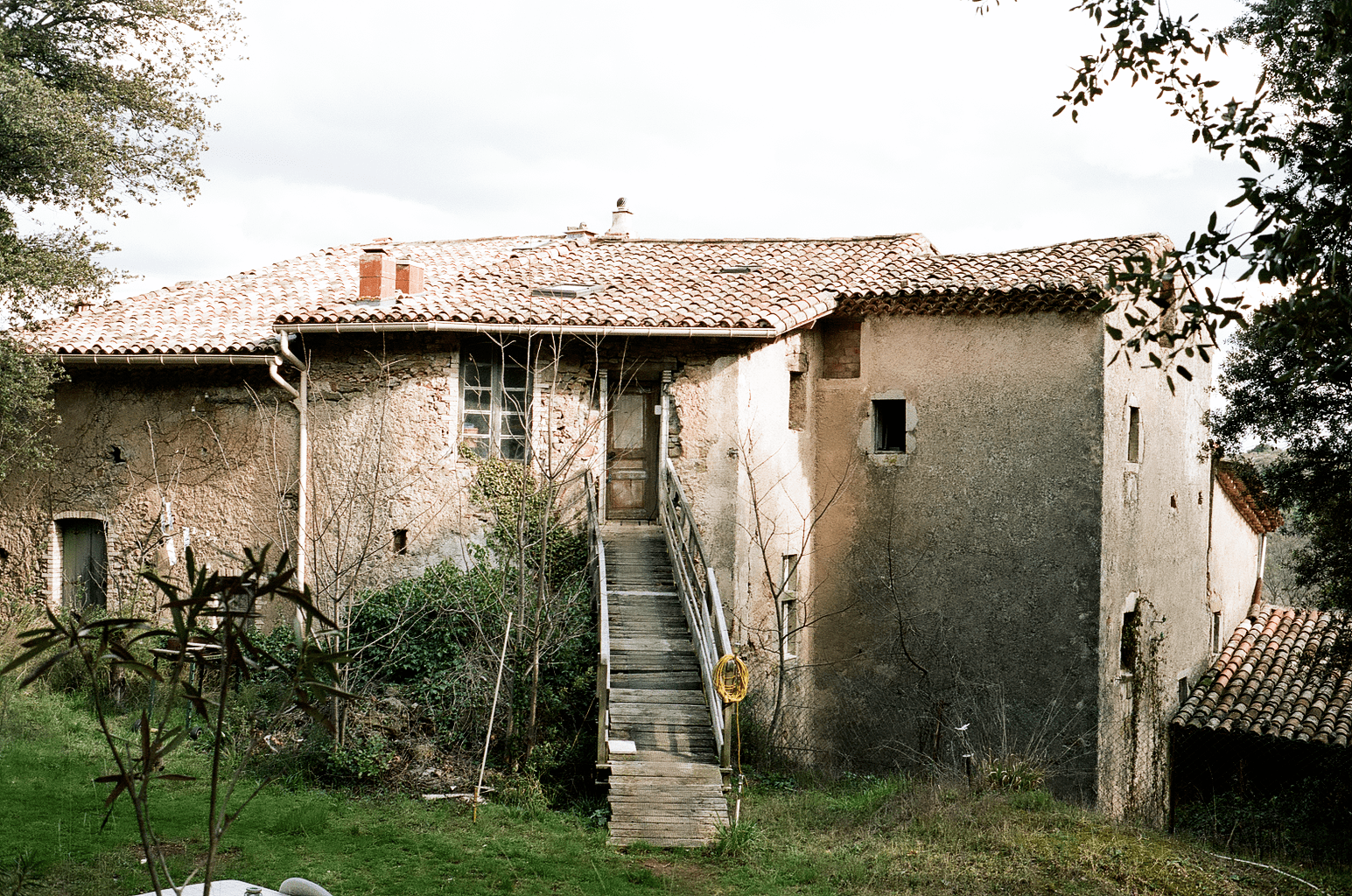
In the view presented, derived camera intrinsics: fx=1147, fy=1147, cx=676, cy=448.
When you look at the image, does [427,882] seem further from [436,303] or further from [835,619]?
[835,619]

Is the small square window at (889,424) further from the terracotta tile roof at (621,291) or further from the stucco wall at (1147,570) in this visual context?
the stucco wall at (1147,570)

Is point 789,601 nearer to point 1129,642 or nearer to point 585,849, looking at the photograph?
point 1129,642

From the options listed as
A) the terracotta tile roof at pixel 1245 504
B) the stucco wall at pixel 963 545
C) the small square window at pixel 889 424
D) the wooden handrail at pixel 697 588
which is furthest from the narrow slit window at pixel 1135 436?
the wooden handrail at pixel 697 588

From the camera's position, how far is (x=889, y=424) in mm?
16219

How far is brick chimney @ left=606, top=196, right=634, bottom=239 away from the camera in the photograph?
20203 millimetres

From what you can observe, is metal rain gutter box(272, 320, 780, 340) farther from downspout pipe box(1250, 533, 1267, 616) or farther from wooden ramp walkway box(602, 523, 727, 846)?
downspout pipe box(1250, 533, 1267, 616)

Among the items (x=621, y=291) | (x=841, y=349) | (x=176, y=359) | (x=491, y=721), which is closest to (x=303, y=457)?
(x=176, y=359)

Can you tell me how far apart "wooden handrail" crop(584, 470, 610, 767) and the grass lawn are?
79 cm

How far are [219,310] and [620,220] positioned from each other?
7.40 meters

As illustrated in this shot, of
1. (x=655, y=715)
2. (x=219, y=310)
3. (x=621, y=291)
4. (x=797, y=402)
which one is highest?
(x=621, y=291)

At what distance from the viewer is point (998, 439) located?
15281 millimetres

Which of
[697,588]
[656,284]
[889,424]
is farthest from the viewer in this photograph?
[889,424]

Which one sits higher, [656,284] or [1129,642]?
[656,284]

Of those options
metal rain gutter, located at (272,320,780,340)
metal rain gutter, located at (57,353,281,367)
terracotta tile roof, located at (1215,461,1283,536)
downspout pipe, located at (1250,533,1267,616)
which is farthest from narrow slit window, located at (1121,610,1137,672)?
metal rain gutter, located at (57,353,281,367)
